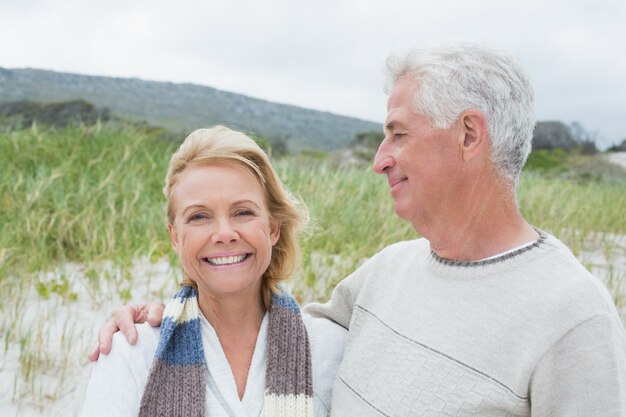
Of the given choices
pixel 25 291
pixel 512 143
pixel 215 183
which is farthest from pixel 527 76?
pixel 25 291

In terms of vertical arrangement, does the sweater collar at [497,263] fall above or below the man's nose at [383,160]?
below

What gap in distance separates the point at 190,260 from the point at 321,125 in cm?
2256

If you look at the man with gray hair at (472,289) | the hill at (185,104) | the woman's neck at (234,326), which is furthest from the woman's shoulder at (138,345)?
the hill at (185,104)

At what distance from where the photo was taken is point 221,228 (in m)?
2.02

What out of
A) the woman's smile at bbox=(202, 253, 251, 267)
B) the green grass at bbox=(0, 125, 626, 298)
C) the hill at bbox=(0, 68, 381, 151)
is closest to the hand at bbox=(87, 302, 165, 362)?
the woman's smile at bbox=(202, 253, 251, 267)

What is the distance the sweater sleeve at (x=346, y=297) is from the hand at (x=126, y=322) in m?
0.58

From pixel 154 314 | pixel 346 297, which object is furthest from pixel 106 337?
pixel 346 297

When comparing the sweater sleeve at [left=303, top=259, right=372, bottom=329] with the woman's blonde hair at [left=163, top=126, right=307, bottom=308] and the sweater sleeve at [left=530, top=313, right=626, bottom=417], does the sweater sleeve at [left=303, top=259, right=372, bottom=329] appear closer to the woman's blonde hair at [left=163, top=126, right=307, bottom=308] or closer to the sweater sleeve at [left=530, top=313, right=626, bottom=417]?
the woman's blonde hair at [left=163, top=126, right=307, bottom=308]

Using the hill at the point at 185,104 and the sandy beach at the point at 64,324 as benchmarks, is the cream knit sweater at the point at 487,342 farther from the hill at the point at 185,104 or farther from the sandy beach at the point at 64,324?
the hill at the point at 185,104

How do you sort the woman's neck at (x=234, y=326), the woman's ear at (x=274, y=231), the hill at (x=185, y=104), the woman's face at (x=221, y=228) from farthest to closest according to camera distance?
1. the hill at (x=185, y=104)
2. the woman's ear at (x=274, y=231)
3. the woman's neck at (x=234, y=326)
4. the woman's face at (x=221, y=228)

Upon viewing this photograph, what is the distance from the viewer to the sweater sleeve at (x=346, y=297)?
2349mm

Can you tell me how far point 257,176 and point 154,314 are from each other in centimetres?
51

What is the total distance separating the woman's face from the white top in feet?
0.67

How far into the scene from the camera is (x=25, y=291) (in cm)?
426
